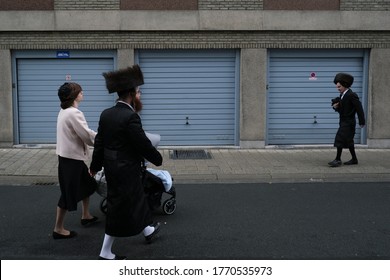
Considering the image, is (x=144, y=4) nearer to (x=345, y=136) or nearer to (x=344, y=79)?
(x=344, y=79)

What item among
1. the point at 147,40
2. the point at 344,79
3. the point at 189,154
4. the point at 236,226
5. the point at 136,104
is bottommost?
the point at 236,226

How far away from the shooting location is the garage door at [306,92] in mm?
12086

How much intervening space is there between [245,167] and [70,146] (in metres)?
4.97

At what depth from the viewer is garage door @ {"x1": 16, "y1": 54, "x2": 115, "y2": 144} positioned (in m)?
11.9

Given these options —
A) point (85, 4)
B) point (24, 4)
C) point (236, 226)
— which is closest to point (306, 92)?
point (85, 4)

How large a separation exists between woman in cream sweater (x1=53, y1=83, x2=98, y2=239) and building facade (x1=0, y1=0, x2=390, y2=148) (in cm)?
650

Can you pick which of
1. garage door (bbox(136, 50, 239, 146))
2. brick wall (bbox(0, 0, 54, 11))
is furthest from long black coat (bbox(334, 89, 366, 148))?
brick wall (bbox(0, 0, 54, 11))

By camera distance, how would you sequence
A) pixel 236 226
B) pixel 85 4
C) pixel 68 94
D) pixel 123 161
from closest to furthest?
pixel 123 161, pixel 68 94, pixel 236 226, pixel 85 4

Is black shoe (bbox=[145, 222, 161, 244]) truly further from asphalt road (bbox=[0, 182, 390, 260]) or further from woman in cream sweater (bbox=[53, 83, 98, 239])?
woman in cream sweater (bbox=[53, 83, 98, 239])

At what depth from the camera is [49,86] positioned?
472 inches

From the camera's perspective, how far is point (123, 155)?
4535mm

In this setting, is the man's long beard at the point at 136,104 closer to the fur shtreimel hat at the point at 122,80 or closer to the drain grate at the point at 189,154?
the fur shtreimel hat at the point at 122,80

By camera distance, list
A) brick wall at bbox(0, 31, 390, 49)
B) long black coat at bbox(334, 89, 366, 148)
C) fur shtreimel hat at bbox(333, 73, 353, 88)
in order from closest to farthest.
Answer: fur shtreimel hat at bbox(333, 73, 353, 88) → long black coat at bbox(334, 89, 366, 148) → brick wall at bbox(0, 31, 390, 49)

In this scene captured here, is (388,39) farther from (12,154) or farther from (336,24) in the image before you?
(12,154)
